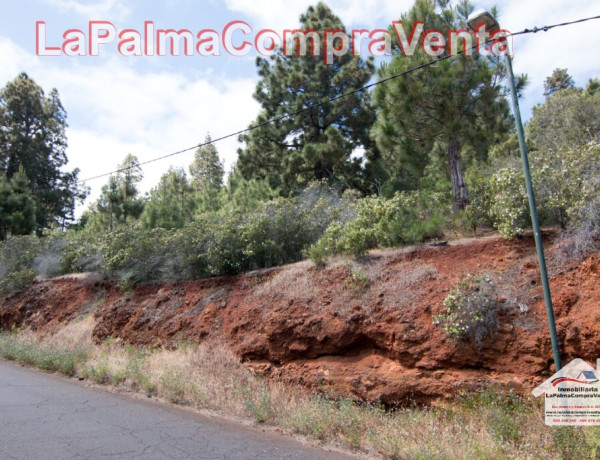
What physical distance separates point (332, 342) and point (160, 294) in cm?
644

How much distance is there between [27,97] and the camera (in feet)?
112

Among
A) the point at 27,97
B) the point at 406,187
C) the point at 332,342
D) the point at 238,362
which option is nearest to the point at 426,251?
the point at 332,342

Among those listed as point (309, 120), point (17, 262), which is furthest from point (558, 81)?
point (17, 262)

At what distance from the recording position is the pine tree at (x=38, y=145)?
32.9m

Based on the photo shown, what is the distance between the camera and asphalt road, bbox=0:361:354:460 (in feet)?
17.1

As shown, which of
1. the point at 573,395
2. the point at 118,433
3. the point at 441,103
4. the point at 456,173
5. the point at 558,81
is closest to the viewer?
the point at 573,395

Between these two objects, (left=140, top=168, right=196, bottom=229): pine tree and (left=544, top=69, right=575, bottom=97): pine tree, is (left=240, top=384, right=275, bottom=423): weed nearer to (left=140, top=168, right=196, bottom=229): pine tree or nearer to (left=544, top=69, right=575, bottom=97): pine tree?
(left=140, top=168, right=196, bottom=229): pine tree

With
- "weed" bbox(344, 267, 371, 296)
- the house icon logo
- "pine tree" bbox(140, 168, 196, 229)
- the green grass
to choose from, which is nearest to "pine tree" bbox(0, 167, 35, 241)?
"pine tree" bbox(140, 168, 196, 229)

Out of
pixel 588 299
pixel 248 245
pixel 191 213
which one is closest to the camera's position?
pixel 588 299

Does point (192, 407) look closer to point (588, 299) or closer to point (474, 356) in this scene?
point (474, 356)

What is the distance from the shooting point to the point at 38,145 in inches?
1361

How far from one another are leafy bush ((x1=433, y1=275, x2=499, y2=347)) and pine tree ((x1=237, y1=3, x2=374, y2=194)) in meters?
11.1

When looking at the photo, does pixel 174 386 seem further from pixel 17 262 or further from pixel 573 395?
pixel 17 262

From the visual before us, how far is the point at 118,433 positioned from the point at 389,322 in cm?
422
